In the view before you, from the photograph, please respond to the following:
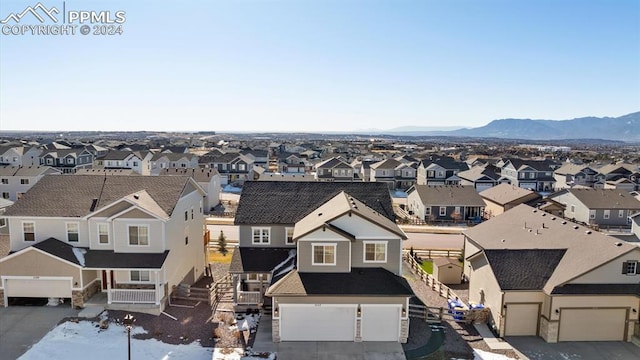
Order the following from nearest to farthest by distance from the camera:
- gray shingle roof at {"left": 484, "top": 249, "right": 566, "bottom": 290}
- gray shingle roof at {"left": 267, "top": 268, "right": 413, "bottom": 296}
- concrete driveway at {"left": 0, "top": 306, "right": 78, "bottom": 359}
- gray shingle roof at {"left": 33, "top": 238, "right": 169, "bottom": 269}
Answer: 1. concrete driveway at {"left": 0, "top": 306, "right": 78, "bottom": 359}
2. gray shingle roof at {"left": 267, "top": 268, "right": 413, "bottom": 296}
3. gray shingle roof at {"left": 484, "top": 249, "right": 566, "bottom": 290}
4. gray shingle roof at {"left": 33, "top": 238, "right": 169, "bottom": 269}

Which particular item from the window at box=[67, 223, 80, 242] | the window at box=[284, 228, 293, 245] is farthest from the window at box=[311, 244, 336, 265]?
the window at box=[67, 223, 80, 242]

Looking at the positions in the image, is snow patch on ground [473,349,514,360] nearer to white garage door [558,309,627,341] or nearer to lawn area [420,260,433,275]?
white garage door [558,309,627,341]

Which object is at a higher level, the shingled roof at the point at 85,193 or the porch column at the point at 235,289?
the shingled roof at the point at 85,193

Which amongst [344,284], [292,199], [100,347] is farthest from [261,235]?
[100,347]

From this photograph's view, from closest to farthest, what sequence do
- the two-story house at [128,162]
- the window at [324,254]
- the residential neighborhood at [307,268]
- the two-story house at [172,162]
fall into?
the residential neighborhood at [307,268] < the window at [324,254] < the two-story house at [128,162] < the two-story house at [172,162]

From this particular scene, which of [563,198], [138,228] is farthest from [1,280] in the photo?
[563,198]

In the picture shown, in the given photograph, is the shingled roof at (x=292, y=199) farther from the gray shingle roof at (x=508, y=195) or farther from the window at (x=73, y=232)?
the gray shingle roof at (x=508, y=195)

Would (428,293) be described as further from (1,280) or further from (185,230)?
(1,280)

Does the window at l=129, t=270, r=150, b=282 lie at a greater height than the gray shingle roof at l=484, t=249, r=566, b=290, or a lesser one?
lesser

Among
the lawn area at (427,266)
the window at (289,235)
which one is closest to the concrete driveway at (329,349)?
the window at (289,235)
